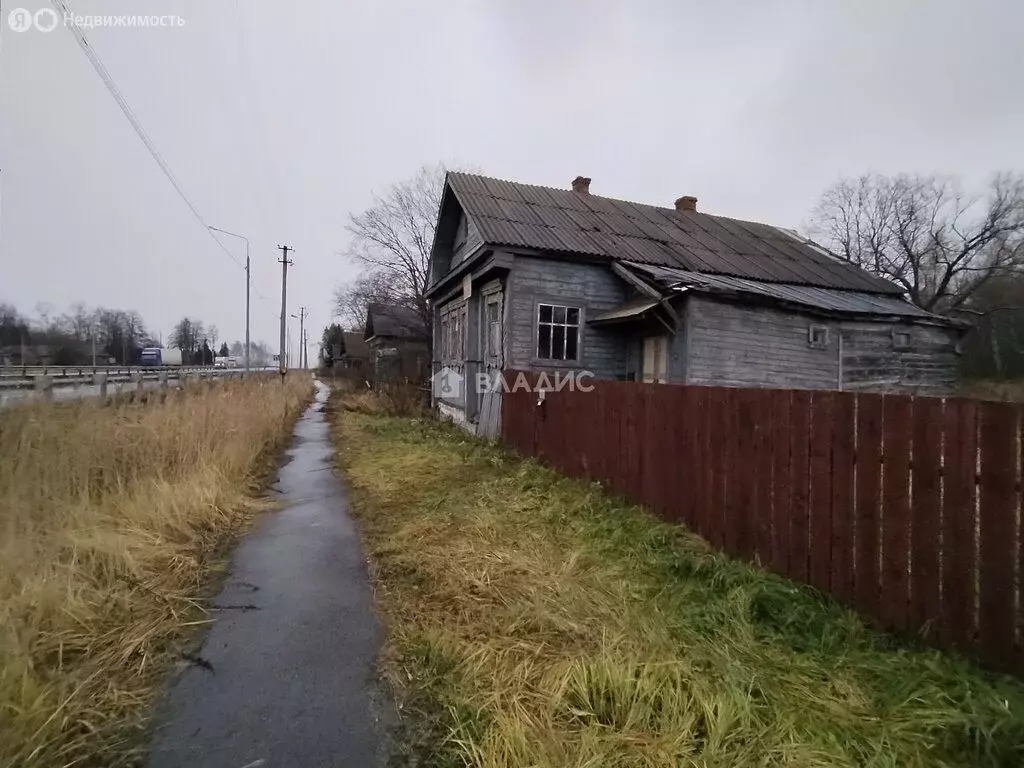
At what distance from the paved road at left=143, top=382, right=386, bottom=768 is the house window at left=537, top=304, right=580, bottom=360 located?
7.12 metres

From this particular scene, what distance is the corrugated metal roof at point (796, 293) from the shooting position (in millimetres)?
9914

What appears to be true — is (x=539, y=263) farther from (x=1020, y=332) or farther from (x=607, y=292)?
(x=1020, y=332)

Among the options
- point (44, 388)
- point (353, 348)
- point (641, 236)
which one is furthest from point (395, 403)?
point (353, 348)

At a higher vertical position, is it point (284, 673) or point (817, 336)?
point (817, 336)

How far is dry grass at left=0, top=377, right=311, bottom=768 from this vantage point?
2443mm

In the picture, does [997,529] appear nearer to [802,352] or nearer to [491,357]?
[802,352]

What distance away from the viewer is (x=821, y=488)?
3.67 m

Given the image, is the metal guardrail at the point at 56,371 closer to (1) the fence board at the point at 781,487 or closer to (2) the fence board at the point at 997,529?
(1) the fence board at the point at 781,487

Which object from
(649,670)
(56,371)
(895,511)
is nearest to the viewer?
(649,670)

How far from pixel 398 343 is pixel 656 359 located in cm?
2619

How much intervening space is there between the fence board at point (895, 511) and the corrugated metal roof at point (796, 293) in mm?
6506

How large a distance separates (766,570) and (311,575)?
3.75 m

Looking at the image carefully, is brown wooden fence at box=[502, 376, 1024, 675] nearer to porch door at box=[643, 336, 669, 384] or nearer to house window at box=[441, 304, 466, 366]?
porch door at box=[643, 336, 669, 384]

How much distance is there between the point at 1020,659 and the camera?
2.61 metres
